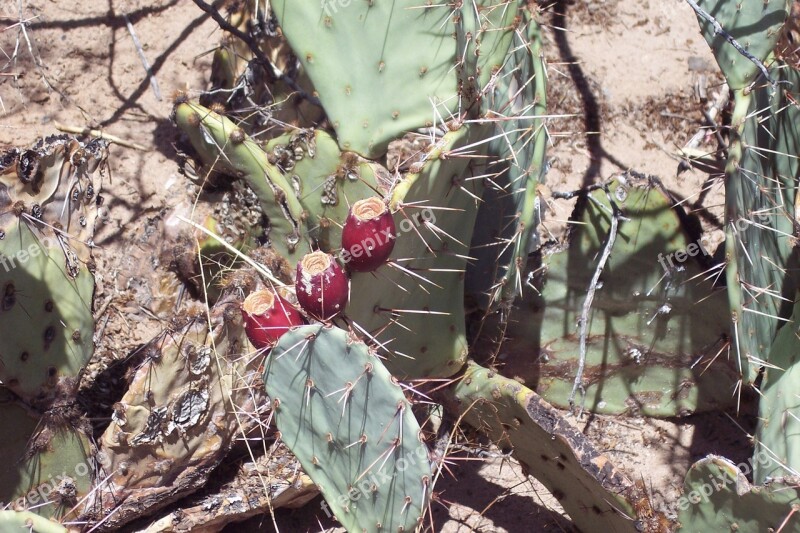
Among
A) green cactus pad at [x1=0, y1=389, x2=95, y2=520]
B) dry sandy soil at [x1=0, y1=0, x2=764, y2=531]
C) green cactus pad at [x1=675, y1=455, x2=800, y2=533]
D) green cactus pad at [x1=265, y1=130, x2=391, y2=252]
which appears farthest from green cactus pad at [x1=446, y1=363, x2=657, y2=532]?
green cactus pad at [x1=0, y1=389, x2=95, y2=520]

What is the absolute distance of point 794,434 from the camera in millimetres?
2084

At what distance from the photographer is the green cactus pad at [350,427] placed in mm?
1762

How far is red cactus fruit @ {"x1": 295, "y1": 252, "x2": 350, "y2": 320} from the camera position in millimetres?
1686

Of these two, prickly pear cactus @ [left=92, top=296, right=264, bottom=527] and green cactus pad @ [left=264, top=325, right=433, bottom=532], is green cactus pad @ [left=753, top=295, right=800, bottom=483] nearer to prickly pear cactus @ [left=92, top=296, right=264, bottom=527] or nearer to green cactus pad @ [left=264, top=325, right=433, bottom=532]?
green cactus pad @ [left=264, top=325, right=433, bottom=532]

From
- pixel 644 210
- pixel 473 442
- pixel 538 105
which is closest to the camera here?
pixel 538 105

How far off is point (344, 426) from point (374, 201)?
51cm

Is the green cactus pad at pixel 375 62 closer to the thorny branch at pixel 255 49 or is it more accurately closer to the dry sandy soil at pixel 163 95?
the thorny branch at pixel 255 49

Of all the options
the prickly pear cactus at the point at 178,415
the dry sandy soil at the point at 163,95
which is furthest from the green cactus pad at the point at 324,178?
the dry sandy soil at the point at 163,95

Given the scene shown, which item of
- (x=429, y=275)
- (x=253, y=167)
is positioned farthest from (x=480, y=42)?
(x=253, y=167)

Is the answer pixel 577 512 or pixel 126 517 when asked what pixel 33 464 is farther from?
pixel 577 512

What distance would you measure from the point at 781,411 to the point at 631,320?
24.6 inches

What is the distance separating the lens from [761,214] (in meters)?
2.27

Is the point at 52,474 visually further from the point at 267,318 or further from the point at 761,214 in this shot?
the point at 761,214

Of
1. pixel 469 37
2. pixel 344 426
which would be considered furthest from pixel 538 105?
pixel 344 426
